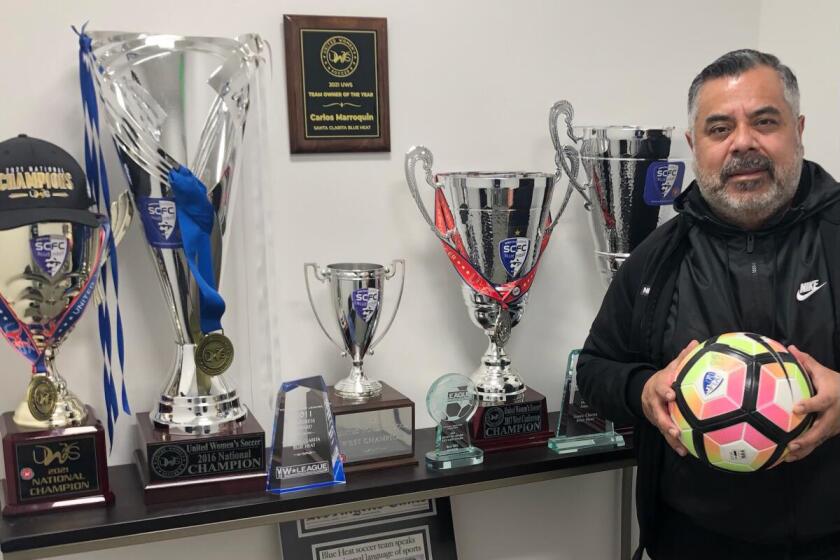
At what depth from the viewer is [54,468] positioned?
128 cm

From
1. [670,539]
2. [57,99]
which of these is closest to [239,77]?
[57,99]

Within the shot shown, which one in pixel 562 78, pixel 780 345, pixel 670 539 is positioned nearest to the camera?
pixel 780 345

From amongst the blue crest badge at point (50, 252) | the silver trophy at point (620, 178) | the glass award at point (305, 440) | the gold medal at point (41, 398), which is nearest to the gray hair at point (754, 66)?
the silver trophy at point (620, 178)

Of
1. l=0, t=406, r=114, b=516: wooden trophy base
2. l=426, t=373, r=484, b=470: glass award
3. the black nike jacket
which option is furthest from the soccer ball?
l=0, t=406, r=114, b=516: wooden trophy base

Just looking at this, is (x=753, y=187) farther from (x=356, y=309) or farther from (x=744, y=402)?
(x=356, y=309)

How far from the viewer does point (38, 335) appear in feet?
4.25

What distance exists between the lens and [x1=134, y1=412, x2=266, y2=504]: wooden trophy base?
1.32 m

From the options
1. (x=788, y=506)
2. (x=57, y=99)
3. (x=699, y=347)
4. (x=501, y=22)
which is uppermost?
(x=501, y=22)

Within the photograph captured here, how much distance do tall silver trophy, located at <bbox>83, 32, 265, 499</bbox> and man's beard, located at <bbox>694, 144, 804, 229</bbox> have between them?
819mm

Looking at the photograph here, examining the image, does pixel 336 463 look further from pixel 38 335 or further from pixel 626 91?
pixel 626 91

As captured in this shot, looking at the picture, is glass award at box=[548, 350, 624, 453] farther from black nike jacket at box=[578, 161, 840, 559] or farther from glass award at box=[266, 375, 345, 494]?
glass award at box=[266, 375, 345, 494]

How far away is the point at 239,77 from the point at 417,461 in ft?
2.53

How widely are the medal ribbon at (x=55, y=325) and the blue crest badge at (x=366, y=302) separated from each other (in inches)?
17.5

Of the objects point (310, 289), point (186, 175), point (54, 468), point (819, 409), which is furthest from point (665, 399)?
point (54, 468)
